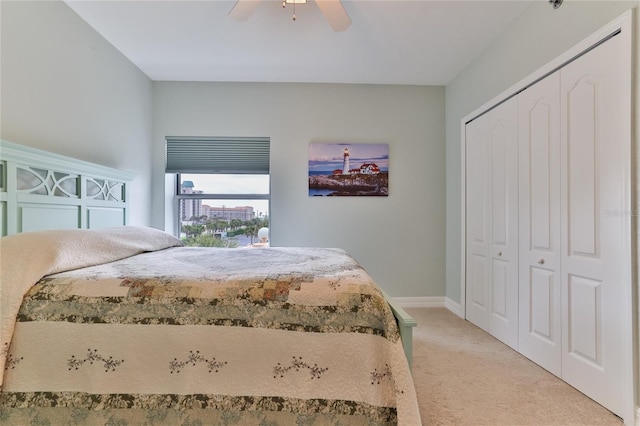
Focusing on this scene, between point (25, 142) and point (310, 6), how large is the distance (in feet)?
7.01

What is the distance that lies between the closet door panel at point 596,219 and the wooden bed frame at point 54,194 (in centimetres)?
118

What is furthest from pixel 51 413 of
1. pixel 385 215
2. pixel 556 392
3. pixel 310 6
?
pixel 385 215

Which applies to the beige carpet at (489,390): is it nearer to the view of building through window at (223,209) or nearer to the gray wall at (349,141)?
the gray wall at (349,141)

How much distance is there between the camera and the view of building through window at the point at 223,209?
3.57 m

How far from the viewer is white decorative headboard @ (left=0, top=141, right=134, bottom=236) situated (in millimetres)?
1595

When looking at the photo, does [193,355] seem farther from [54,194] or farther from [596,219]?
[596,219]

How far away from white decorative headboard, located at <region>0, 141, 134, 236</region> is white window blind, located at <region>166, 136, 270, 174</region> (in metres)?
0.98

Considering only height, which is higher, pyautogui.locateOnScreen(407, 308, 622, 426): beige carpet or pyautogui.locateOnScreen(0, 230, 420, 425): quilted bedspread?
pyautogui.locateOnScreen(0, 230, 420, 425): quilted bedspread

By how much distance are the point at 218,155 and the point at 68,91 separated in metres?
1.47

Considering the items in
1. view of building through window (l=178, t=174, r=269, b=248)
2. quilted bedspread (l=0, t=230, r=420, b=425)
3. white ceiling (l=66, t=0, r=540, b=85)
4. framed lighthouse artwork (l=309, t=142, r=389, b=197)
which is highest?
white ceiling (l=66, t=0, r=540, b=85)

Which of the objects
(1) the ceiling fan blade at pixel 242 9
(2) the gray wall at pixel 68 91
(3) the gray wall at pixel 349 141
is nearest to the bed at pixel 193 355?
(2) the gray wall at pixel 68 91

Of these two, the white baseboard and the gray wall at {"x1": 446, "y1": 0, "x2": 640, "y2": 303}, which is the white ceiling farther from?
the white baseboard

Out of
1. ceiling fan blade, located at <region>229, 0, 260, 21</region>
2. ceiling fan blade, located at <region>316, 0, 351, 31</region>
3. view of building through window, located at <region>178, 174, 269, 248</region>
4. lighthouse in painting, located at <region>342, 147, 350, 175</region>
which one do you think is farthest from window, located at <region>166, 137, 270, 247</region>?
ceiling fan blade, located at <region>316, 0, 351, 31</region>

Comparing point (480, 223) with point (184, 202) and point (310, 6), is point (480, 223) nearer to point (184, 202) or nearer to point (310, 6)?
point (310, 6)
